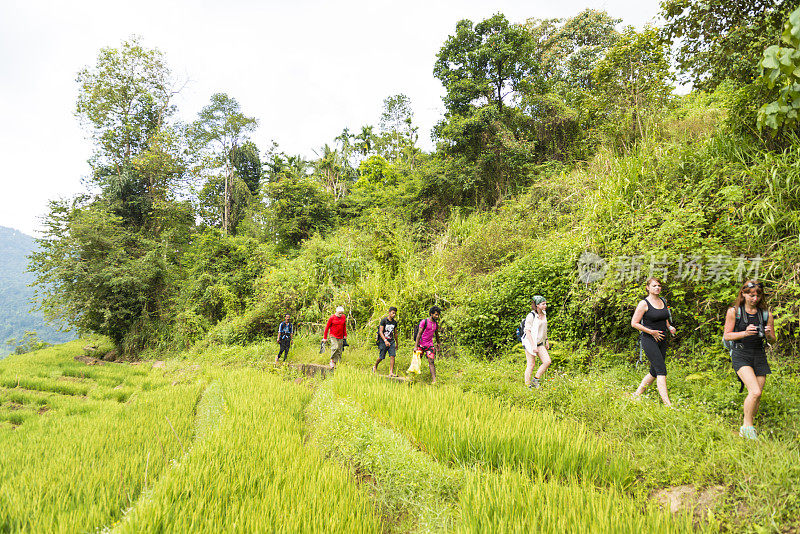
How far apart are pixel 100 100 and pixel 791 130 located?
25.5m

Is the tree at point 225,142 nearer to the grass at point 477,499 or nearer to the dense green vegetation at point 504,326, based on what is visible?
the dense green vegetation at point 504,326

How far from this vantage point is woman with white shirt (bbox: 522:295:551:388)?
4879mm

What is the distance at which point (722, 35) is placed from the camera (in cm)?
518

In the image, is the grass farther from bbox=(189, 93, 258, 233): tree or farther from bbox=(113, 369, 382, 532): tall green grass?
bbox=(189, 93, 258, 233): tree

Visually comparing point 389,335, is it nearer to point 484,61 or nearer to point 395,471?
point 395,471

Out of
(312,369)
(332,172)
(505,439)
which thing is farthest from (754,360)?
(332,172)

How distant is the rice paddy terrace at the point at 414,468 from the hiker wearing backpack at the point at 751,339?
0.38 meters

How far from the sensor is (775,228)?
4312 millimetres

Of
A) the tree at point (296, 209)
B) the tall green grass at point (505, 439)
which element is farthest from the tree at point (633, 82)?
the tree at point (296, 209)

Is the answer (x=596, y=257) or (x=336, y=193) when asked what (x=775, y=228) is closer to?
(x=596, y=257)

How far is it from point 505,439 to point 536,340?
224cm

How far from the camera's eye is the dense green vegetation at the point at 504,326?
7.88 ft

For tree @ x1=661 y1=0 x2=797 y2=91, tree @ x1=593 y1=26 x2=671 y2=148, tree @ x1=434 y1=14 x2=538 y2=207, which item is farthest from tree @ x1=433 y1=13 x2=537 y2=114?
tree @ x1=661 y1=0 x2=797 y2=91

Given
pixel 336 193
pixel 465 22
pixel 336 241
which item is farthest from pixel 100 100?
pixel 465 22
